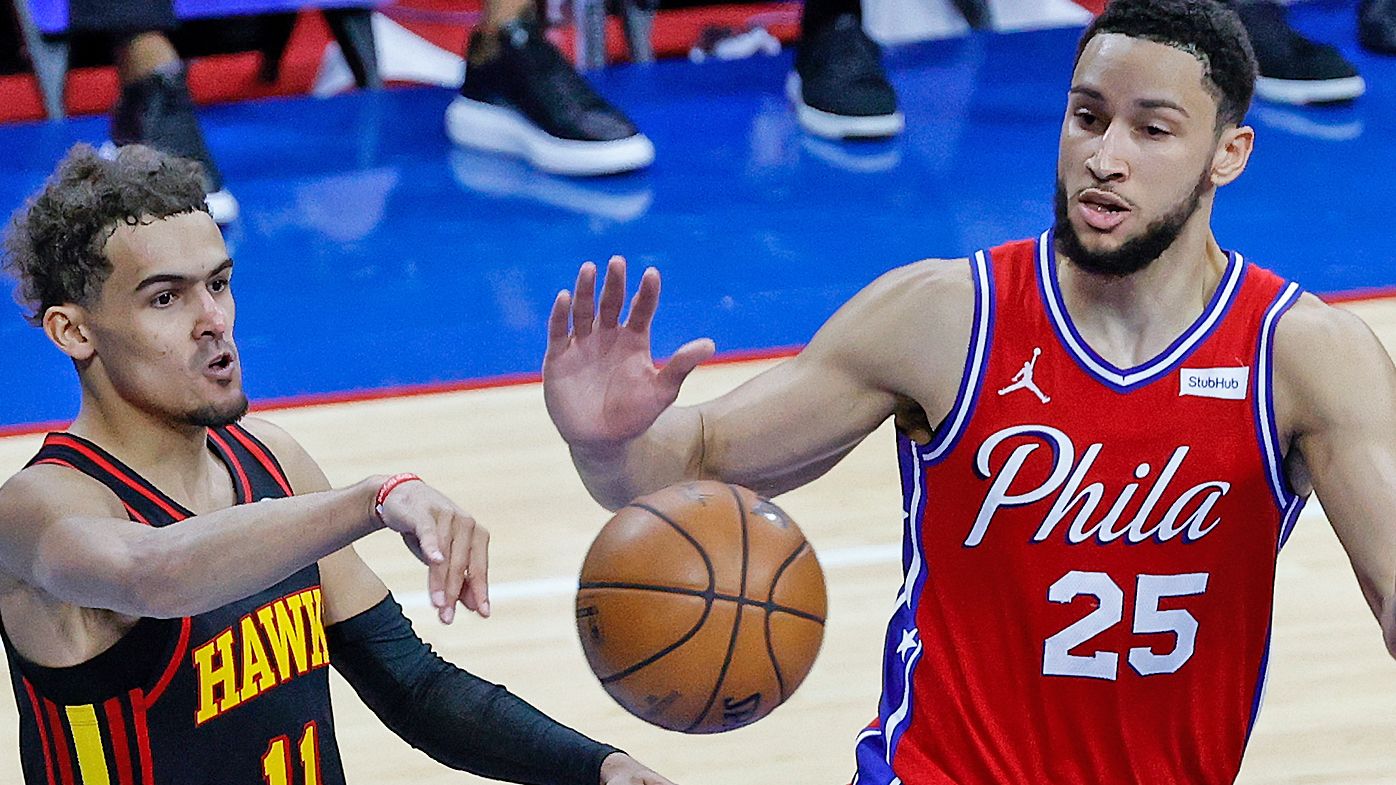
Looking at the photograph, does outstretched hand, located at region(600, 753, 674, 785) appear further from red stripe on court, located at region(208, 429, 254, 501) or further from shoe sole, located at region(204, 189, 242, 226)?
shoe sole, located at region(204, 189, 242, 226)

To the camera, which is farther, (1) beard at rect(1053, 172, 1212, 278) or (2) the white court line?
(2) the white court line

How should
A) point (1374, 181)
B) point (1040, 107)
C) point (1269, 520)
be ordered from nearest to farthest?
1. point (1269, 520)
2. point (1374, 181)
3. point (1040, 107)

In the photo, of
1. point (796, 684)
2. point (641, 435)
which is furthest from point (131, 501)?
point (796, 684)

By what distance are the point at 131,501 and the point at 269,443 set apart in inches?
14.8

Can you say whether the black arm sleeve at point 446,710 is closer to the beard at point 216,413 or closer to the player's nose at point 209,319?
the beard at point 216,413

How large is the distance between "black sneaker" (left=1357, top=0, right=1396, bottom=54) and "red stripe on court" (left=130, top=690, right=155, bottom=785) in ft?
25.7

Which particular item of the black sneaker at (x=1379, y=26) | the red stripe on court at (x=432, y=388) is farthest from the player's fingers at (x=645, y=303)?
the black sneaker at (x=1379, y=26)

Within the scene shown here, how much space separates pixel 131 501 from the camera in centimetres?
292

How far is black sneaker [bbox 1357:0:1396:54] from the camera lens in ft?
30.5

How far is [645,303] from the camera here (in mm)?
3141

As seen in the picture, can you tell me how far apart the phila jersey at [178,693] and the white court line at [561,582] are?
1994 millimetres

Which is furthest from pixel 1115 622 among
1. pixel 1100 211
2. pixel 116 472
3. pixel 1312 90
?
pixel 1312 90

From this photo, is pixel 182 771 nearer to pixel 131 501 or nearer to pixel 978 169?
pixel 131 501

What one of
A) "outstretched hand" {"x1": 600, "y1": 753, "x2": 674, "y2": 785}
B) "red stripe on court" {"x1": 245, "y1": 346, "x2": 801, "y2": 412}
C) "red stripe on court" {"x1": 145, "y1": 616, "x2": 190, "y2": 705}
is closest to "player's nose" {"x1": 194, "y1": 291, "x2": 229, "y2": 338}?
"red stripe on court" {"x1": 145, "y1": 616, "x2": 190, "y2": 705}
